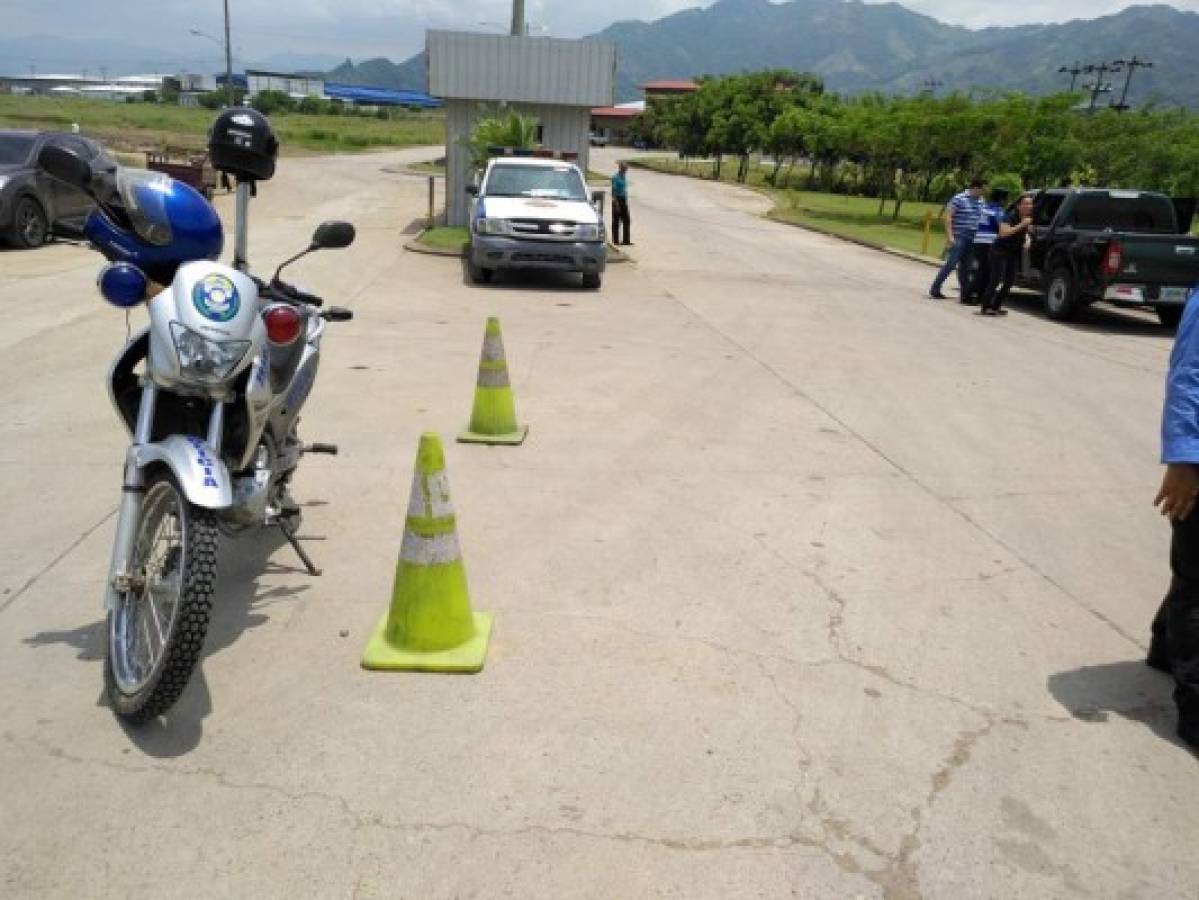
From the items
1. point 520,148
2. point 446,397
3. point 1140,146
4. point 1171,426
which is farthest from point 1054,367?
point 1140,146

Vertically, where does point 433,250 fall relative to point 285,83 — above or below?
above

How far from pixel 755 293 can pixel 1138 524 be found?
9.29 meters

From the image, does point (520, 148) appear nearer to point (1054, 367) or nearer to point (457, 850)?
point (1054, 367)

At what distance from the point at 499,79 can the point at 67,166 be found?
1861 cm

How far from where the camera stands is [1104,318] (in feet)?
49.5

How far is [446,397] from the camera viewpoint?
7801mm

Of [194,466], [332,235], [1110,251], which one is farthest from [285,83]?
[194,466]

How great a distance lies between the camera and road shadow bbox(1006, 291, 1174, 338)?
45.5 ft

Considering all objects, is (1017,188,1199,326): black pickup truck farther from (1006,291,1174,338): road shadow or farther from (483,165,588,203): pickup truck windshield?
(483,165,588,203): pickup truck windshield

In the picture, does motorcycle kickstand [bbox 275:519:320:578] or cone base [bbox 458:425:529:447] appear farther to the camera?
cone base [bbox 458:425:529:447]

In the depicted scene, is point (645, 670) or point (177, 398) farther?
point (645, 670)

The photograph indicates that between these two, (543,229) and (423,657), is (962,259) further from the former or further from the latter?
(423,657)

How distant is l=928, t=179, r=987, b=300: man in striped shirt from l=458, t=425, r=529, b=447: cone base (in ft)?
33.5

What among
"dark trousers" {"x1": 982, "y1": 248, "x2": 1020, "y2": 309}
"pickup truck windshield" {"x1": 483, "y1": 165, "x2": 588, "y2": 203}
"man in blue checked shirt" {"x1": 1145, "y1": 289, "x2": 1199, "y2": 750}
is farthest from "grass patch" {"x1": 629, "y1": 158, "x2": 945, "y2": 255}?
"man in blue checked shirt" {"x1": 1145, "y1": 289, "x2": 1199, "y2": 750}
